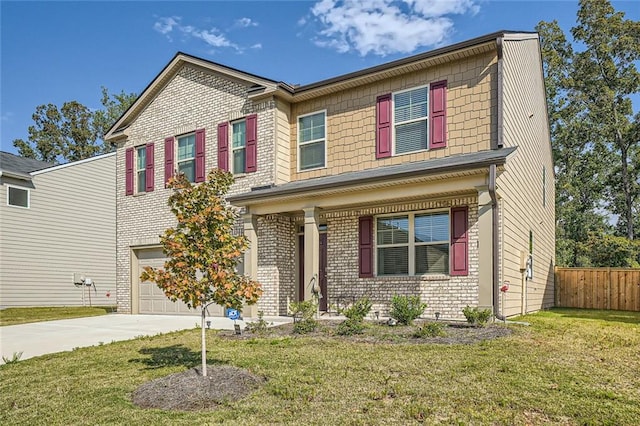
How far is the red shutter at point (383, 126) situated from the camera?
37.3 ft

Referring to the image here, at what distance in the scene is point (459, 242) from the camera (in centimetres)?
1027

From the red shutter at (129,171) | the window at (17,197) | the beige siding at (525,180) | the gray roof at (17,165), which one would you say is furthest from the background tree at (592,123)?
the gray roof at (17,165)

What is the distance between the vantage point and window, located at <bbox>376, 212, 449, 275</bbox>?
10609 millimetres

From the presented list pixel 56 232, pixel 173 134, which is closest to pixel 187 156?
pixel 173 134

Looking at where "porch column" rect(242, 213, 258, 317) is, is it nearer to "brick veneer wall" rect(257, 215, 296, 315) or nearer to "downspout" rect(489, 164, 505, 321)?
"brick veneer wall" rect(257, 215, 296, 315)

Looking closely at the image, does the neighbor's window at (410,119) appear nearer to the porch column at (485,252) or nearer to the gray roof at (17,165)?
the porch column at (485,252)

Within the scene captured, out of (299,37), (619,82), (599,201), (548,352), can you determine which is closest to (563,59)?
(619,82)

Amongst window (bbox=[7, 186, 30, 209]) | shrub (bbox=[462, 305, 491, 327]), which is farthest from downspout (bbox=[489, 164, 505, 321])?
window (bbox=[7, 186, 30, 209])

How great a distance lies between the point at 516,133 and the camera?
37.0 ft

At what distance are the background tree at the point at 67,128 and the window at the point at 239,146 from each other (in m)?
27.1

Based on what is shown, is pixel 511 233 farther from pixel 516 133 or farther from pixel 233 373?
pixel 233 373

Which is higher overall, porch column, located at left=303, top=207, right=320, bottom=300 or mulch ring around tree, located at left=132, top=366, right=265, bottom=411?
porch column, located at left=303, top=207, right=320, bottom=300

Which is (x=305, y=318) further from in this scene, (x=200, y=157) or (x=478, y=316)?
(x=200, y=157)

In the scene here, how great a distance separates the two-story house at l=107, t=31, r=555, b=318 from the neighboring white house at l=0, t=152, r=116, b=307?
216 inches
